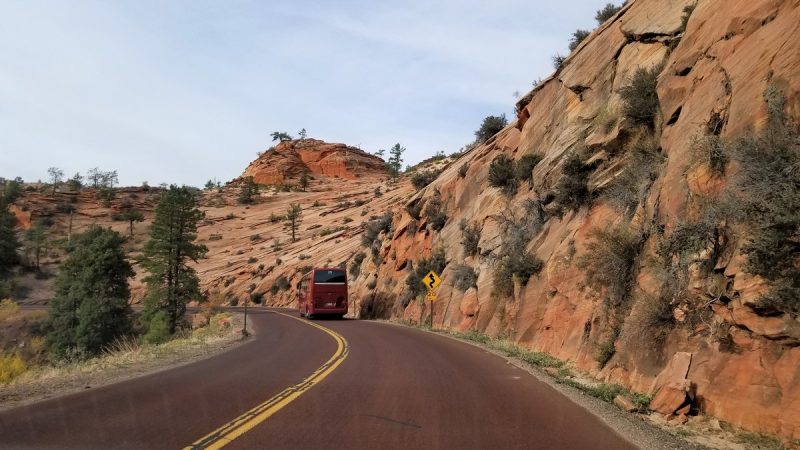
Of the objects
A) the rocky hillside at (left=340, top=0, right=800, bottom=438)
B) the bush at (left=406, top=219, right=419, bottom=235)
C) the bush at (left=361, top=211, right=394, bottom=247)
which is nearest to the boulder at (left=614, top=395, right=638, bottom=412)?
the rocky hillside at (left=340, top=0, right=800, bottom=438)

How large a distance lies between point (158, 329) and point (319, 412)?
33686 mm

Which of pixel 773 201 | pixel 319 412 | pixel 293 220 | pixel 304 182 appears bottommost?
pixel 319 412

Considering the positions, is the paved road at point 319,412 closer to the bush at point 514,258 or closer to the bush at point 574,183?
the bush at point 514,258

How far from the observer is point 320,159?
137125mm

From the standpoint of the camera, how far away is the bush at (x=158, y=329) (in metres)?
35.7

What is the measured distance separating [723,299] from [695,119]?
4.74 meters

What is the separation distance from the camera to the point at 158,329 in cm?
3712

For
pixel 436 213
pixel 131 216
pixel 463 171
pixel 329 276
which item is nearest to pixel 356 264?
pixel 329 276

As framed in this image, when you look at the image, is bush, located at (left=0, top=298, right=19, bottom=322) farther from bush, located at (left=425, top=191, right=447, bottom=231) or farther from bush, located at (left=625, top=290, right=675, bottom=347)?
bush, located at (left=625, top=290, right=675, bottom=347)

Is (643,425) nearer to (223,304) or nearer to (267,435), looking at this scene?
(267,435)

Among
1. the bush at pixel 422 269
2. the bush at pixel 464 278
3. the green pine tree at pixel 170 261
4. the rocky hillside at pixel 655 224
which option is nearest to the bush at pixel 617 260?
the rocky hillside at pixel 655 224

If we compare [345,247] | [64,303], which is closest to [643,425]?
[64,303]

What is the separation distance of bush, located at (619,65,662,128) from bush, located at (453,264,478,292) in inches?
444

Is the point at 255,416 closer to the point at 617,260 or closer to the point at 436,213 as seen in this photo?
the point at 617,260
